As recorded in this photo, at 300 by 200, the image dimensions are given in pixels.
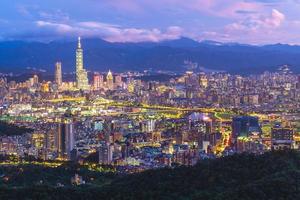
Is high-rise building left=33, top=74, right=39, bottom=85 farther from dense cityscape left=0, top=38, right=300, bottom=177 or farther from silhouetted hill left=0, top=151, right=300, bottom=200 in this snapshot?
silhouetted hill left=0, top=151, right=300, bottom=200

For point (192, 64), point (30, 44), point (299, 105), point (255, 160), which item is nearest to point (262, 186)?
point (255, 160)

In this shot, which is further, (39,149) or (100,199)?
(39,149)

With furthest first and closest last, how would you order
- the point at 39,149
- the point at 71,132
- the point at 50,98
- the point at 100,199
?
1. the point at 50,98
2. the point at 71,132
3. the point at 39,149
4. the point at 100,199

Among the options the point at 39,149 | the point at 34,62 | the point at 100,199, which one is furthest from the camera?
the point at 34,62

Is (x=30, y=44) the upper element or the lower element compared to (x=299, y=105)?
upper

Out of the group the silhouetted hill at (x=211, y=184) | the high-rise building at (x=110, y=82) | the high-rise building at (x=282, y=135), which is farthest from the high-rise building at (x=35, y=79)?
the silhouetted hill at (x=211, y=184)

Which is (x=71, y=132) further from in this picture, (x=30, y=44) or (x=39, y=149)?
(x=30, y=44)

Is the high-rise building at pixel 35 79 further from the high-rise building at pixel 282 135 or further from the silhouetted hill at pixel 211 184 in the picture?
the silhouetted hill at pixel 211 184
